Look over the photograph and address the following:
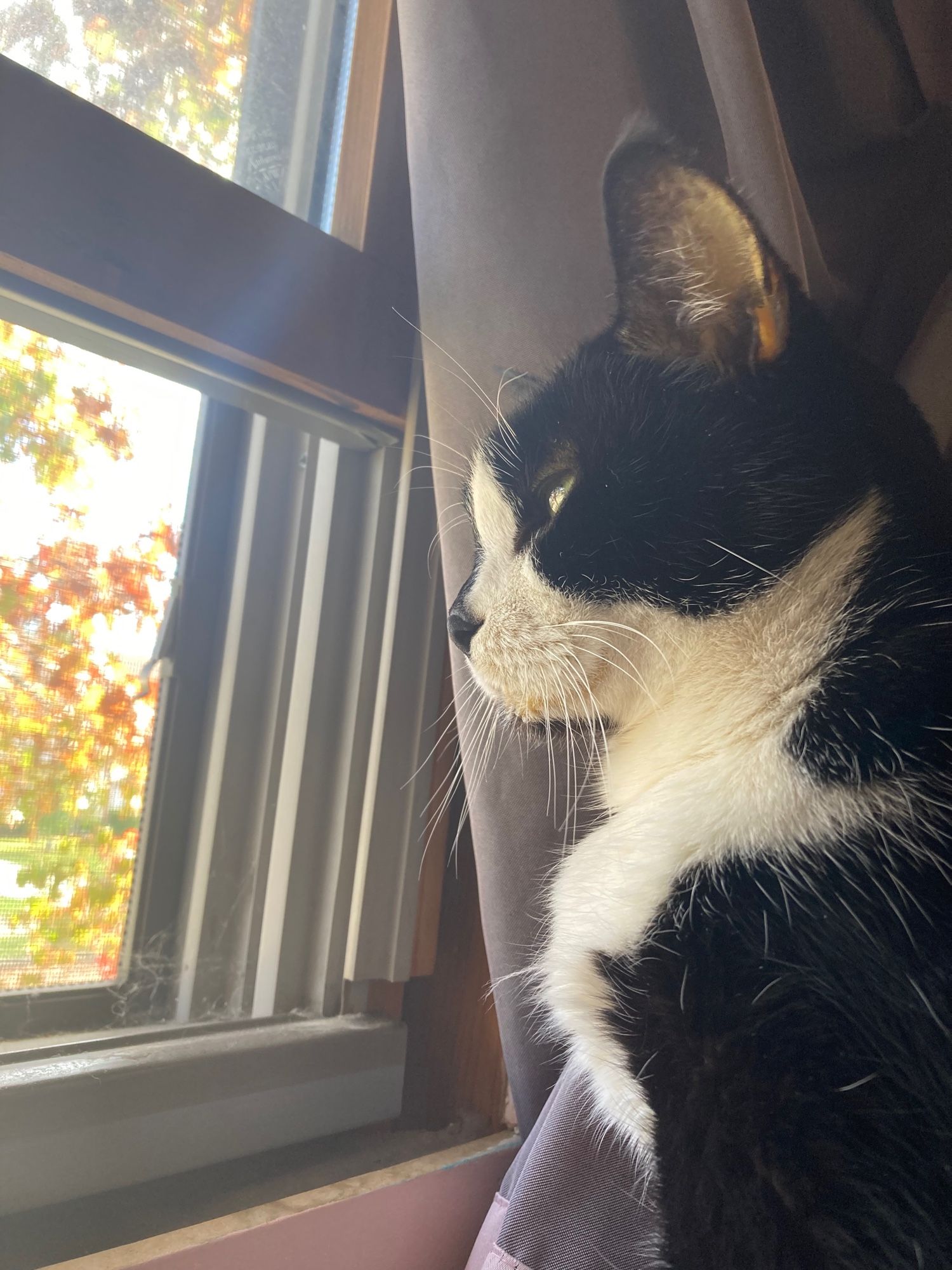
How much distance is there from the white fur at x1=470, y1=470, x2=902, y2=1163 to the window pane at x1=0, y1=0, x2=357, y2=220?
1.47ft

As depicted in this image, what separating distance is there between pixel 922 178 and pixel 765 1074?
56 cm

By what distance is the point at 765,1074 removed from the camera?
33cm

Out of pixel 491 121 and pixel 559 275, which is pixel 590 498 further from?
pixel 491 121

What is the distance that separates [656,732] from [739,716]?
0.06m

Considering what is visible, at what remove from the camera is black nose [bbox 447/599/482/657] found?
52 cm

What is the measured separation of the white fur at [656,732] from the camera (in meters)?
0.39

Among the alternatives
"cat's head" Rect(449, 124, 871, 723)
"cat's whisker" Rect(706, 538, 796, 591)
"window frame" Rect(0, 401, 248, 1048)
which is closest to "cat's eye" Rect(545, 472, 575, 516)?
"cat's head" Rect(449, 124, 871, 723)

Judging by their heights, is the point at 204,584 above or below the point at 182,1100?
above

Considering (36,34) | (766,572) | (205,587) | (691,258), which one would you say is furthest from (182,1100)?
(36,34)

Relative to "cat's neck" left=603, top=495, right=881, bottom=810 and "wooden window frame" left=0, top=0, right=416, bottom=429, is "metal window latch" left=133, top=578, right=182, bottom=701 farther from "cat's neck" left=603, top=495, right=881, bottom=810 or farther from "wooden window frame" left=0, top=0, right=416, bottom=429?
"cat's neck" left=603, top=495, right=881, bottom=810

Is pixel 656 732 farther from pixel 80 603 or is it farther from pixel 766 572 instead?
pixel 80 603

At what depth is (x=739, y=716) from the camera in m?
0.43

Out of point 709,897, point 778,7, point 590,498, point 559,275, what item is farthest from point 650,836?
point 778,7

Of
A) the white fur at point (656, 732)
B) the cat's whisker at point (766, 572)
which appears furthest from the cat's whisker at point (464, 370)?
the cat's whisker at point (766, 572)
